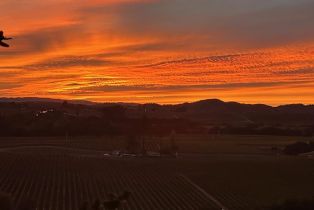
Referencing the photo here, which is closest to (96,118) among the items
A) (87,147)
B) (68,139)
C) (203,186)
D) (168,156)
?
(68,139)

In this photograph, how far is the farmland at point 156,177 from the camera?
167ft

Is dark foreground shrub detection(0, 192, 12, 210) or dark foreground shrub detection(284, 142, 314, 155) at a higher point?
dark foreground shrub detection(284, 142, 314, 155)

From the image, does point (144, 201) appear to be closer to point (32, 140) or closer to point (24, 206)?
point (24, 206)

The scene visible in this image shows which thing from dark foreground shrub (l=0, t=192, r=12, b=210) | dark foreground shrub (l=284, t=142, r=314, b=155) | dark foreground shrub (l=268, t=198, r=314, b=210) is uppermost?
dark foreground shrub (l=284, t=142, r=314, b=155)

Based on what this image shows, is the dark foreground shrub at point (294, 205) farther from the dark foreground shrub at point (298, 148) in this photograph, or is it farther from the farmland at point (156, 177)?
the dark foreground shrub at point (298, 148)

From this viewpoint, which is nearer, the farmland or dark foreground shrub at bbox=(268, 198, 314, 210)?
dark foreground shrub at bbox=(268, 198, 314, 210)

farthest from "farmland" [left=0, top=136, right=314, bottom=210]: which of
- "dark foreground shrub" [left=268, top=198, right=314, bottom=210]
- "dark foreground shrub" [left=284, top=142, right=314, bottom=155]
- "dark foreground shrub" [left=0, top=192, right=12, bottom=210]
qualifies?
"dark foreground shrub" [left=0, top=192, right=12, bottom=210]

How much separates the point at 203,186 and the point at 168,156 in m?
37.1

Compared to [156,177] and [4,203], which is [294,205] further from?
[156,177]

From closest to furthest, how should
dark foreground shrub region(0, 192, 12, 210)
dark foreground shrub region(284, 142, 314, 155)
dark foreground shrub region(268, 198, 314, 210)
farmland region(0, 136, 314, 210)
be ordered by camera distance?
dark foreground shrub region(0, 192, 12, 210), dark foreground shrub region(268, 198, 314, 210), farmland region(0, 136, 314, 210), dark foreground shrub region(284, 142, 314, 155)

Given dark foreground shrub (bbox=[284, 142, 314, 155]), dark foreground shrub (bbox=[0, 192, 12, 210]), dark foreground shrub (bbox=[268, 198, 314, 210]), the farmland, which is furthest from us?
dark foreground shrub (bbox=[284, 142, 314, 155])

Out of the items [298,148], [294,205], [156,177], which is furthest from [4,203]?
[298,148]

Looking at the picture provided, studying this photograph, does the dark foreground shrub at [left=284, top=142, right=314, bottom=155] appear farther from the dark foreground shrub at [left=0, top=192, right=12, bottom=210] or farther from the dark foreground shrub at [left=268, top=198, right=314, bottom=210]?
the dark foreground shrub at [left=0, top=192, right=12, bottom=210]

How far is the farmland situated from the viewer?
50938 mm
